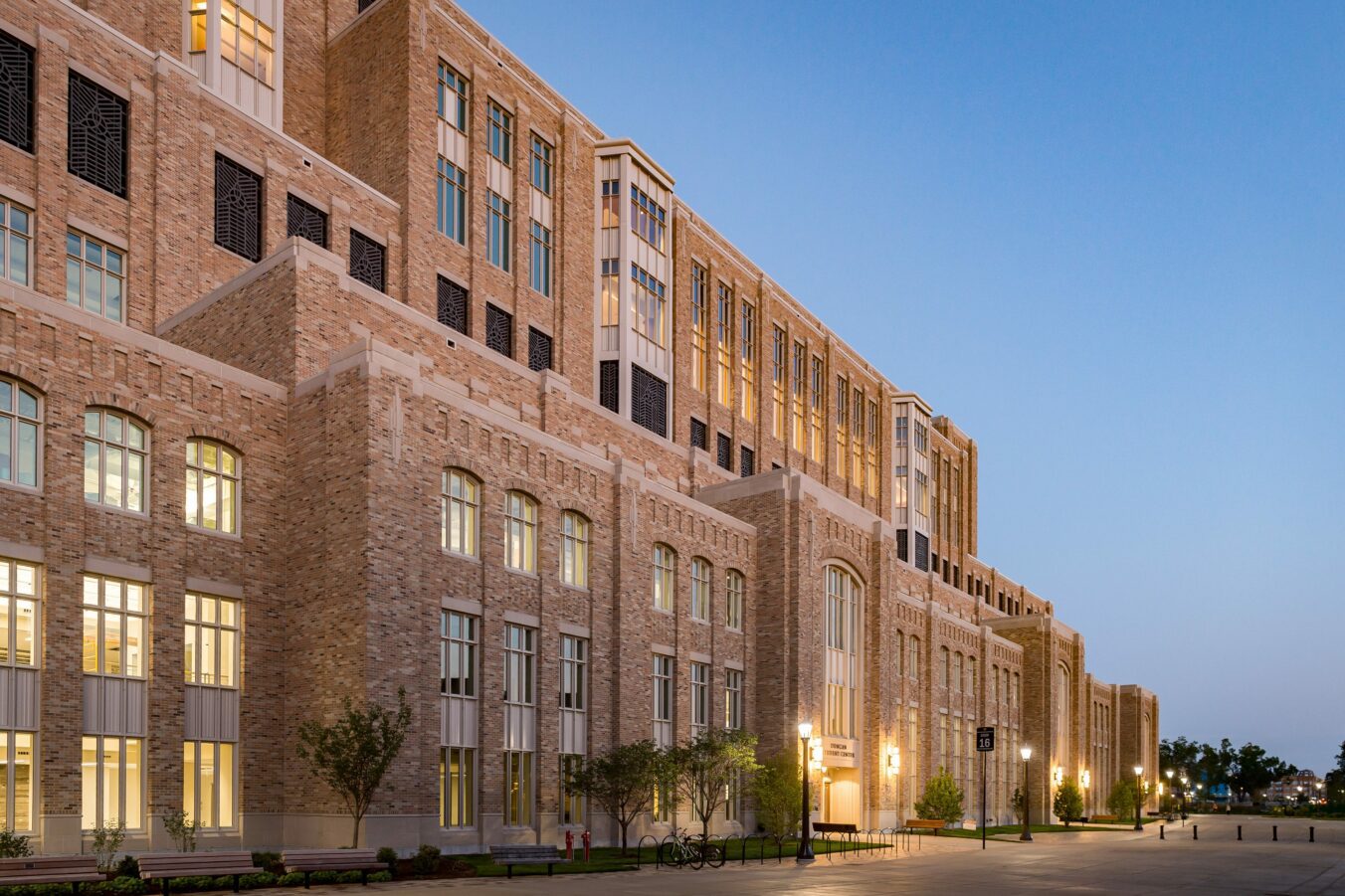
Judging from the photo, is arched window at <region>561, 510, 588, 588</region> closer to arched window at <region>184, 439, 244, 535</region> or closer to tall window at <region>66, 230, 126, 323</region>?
arched window at <region>184, 439, 244, 535</region>

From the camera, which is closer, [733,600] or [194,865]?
[194,865]

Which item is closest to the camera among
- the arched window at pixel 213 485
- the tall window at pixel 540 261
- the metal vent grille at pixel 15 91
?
the arched window at pixel 213 485

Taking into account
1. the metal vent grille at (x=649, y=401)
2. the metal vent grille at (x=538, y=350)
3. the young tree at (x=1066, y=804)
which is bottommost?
the young tree at (x=1066, y=804)

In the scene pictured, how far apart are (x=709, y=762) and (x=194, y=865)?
68.8ft

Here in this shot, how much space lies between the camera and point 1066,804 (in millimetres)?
81562

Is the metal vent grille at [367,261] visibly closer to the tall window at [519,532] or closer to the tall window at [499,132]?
the tall window at [499,132]

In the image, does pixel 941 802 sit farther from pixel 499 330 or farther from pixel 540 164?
pixel 540 164

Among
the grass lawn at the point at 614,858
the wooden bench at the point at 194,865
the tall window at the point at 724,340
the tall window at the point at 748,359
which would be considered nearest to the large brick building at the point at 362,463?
the grass lawn at the point at 614,858

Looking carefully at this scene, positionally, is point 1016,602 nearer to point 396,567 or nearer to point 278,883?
point 396,567

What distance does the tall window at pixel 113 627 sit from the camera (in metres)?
27.5

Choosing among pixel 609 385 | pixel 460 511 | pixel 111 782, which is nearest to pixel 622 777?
pixel 460 511

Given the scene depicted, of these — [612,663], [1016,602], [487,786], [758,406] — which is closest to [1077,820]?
[1016,602]

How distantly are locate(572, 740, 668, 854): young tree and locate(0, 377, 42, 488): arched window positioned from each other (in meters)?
17.7

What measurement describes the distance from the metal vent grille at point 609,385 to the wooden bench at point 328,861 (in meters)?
30.4
